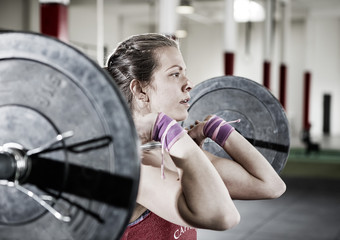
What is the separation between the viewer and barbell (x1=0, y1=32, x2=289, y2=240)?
0.64 meters

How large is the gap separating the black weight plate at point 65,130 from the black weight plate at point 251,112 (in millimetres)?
799

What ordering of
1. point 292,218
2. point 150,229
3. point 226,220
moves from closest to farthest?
1. point 226,220
2. point 150,229
3. point 292,218

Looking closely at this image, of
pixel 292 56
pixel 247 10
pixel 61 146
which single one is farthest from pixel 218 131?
pixel 292 56

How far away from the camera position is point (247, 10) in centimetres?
1038

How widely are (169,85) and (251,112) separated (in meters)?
0.38

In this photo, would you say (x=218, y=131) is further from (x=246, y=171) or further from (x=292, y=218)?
(x=292, y=218)

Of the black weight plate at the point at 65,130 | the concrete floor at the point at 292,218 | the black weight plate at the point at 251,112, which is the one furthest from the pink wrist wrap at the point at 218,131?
the concrete floor at the point at 292,218

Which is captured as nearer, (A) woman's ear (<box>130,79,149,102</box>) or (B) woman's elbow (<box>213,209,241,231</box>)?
(B) woman's elbow (<box>213,209,241,231</box>)

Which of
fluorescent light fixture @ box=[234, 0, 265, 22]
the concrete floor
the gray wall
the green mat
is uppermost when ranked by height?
fluorescent light fixture @ box=[234, 0, 265, 22]

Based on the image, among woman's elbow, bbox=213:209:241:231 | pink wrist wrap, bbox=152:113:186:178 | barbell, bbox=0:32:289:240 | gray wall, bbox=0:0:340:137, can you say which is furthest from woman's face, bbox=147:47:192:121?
gray wall, bbox=0:0:340:137

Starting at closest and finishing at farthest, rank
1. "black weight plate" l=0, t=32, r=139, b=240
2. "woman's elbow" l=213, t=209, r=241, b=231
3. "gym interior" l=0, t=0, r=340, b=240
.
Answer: "black weight plate" l=0, t=32, r=139, b=240 < "woman's elbow" l=213, t=209, r=241, b=231 < "gym interior" l=0, t=0, r=340, b=240

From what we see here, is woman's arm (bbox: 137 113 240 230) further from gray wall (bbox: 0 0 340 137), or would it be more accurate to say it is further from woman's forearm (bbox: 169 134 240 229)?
gray wall (bbox: 0 0 340 137)

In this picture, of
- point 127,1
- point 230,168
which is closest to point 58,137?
point 230,168

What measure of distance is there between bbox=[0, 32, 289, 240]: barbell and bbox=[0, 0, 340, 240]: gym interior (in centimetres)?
331
